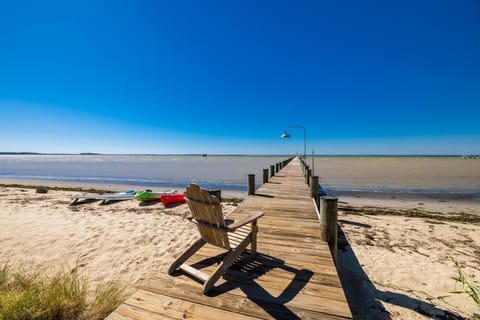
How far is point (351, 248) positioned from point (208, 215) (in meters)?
4.54

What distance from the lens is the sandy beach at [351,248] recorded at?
11.3 feet

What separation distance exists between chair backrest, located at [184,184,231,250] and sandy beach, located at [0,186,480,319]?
0.86 metres

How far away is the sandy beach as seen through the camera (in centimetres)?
346

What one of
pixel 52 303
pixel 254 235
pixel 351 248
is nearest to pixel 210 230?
pixel 254 235

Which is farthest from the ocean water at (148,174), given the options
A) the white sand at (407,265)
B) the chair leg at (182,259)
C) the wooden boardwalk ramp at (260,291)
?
the chair leg at (182,259)

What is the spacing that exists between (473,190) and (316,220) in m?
15.9

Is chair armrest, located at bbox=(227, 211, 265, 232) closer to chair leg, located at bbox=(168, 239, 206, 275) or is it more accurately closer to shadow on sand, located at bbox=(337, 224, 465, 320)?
chair leg, located at bbox=(168, 239, 206, 275)

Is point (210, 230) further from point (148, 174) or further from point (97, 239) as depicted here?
point (148, 174)

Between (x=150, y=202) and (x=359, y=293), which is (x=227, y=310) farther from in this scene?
(x=150, y=202)

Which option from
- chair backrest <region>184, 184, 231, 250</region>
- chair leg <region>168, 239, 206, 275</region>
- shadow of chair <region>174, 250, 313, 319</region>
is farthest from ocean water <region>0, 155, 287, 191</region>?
chair backrest <region>184, 184, 231, 250</region>

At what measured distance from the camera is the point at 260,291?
2400 mm

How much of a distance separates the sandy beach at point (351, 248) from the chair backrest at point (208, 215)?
0.86 m

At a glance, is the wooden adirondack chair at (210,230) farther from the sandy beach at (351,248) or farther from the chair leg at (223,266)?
the sandy beach at (351,248)

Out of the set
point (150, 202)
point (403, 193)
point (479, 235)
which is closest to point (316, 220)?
point (479, 235)
